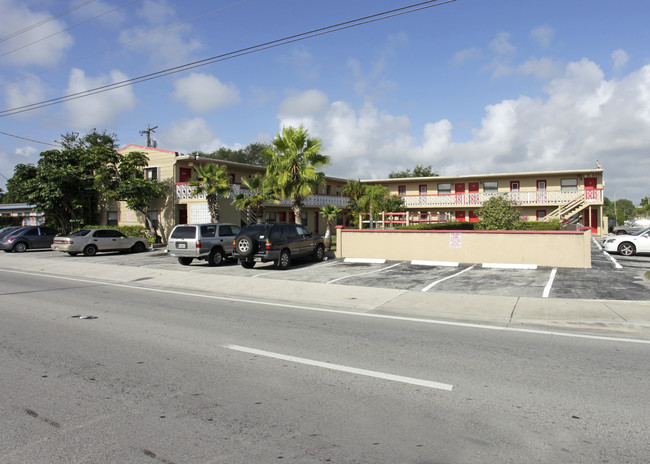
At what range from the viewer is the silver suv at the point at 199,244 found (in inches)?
730

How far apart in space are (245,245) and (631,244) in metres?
16.3

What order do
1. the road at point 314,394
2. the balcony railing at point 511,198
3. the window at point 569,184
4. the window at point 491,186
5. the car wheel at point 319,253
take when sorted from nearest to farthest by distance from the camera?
the road at point 314,394
the car wheel at point 319,253
the balcony railing at point 511,198
the window at point 569,184
the window at point 491,186

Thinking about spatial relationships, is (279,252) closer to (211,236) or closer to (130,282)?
(211,236)

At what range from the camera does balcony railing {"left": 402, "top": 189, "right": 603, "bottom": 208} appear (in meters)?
33.9

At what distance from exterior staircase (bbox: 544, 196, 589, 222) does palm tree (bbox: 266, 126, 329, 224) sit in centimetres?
2057

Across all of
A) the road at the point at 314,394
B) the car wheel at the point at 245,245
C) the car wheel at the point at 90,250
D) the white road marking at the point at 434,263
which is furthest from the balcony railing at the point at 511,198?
the road at the point at 314,394

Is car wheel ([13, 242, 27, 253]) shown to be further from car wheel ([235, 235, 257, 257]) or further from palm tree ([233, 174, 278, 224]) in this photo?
car wheel ([235, 235, 257, 257])

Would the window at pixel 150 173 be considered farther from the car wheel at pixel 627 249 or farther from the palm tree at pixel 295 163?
the car wheel at pixel 627 249

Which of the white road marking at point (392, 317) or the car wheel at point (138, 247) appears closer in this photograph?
the white road marking at point (392, 317)

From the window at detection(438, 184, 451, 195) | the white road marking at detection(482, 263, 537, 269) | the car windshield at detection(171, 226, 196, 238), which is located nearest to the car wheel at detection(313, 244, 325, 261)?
the car windshield at detection(171, 226, 196, 238)

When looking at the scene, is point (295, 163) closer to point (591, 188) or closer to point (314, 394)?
point (314, 394)

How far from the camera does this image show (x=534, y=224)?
25250 mm

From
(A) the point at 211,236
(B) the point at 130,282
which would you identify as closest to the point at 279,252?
(A) the point at 211,236

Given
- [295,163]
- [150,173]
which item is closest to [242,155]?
[150,173]
